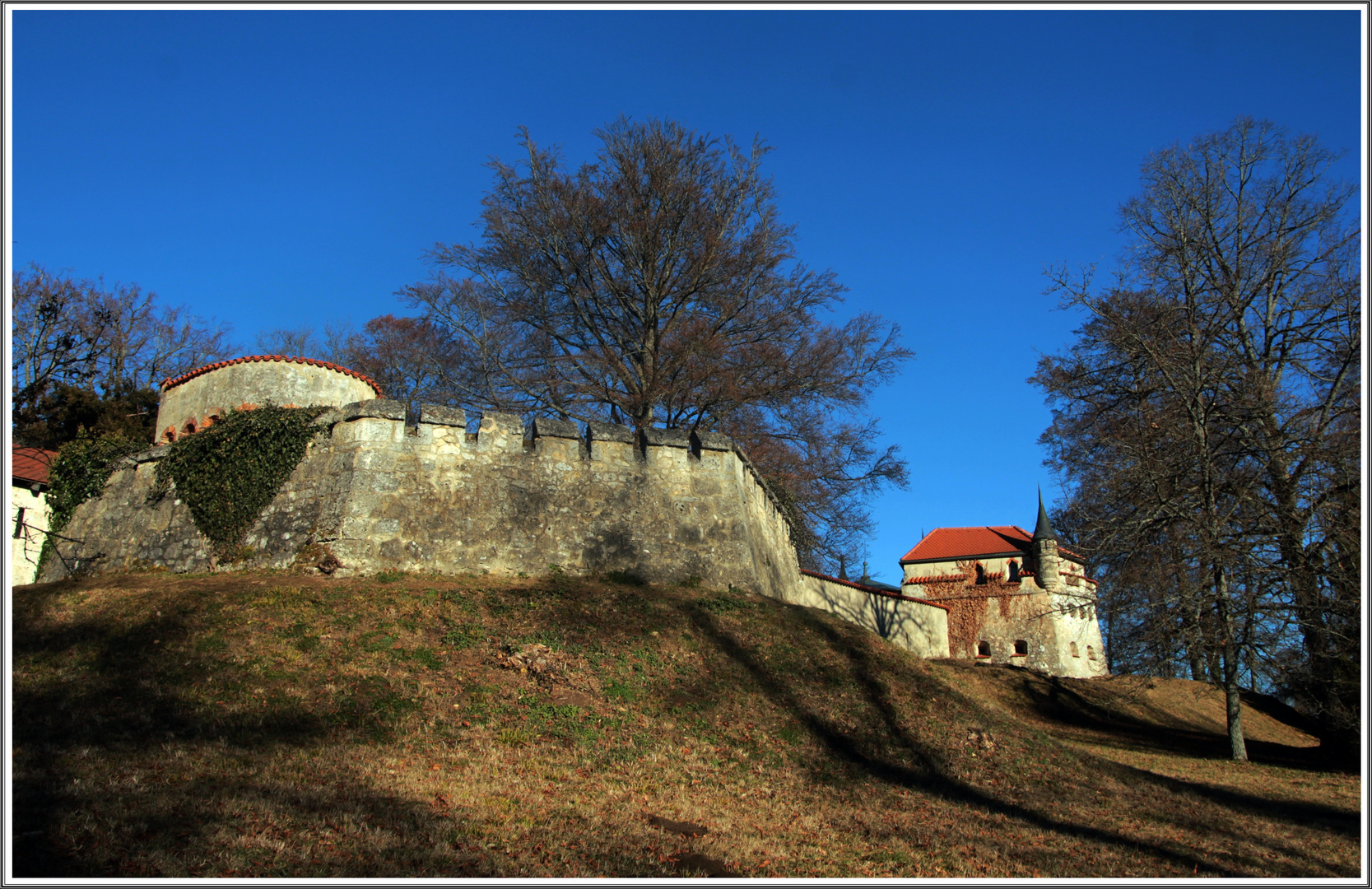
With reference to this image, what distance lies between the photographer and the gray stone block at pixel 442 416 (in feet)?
42.4

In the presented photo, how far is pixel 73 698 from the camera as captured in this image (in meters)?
7.40

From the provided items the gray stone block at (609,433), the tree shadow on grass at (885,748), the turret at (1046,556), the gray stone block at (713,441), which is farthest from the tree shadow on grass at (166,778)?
the turret at (1046,556)

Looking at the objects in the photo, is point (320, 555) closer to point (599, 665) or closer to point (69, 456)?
point (599, 665)

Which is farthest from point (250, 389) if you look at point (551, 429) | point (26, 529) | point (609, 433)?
point (609, 433)

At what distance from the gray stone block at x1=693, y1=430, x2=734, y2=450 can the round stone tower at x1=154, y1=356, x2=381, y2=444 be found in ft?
19.5

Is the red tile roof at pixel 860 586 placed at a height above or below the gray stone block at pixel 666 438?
below

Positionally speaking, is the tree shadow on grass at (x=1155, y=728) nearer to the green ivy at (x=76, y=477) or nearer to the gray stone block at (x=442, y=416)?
the gray stone block at (x=442, y=416)

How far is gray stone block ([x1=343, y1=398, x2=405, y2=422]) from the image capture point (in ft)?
41.4

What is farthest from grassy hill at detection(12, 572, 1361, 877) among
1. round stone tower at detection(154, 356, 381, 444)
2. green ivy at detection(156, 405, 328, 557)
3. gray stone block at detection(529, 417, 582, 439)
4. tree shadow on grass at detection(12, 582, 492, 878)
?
round stone tower at detection(154, 356, 381, 444)

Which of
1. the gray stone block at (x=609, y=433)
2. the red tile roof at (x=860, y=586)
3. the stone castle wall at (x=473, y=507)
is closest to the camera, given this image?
the stone castle wall at (x=473, y=507)

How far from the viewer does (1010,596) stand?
86.5 feet

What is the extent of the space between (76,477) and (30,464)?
7.98 ft

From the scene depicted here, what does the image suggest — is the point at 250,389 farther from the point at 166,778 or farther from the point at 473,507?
the point at 166,778

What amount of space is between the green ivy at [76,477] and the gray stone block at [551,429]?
6355 mm
